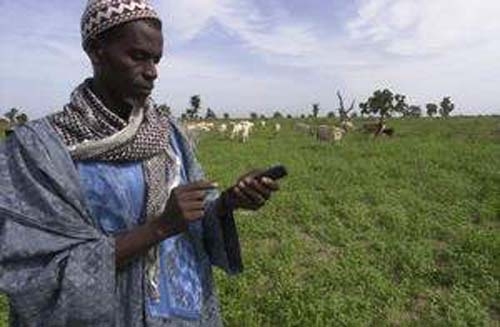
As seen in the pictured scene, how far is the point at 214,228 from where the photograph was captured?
234 cm

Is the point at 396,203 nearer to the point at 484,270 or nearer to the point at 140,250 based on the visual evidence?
the point at 484,270

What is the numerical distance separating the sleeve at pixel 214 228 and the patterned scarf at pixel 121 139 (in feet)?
0.52

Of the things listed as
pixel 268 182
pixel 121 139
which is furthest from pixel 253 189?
pixel 121 139

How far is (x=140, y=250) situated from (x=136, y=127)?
0.35m

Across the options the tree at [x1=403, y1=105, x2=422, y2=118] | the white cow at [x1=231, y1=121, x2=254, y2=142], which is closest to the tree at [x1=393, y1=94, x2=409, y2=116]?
→ the tree at [x1=403, y1=105, x2=422, y2=118]

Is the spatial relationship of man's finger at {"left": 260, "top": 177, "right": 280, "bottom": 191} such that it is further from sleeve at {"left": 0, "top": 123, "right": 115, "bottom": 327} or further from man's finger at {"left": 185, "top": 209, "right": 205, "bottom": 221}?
sleeve at {"left": 0, "top": 123, "right": 115, "bottom": 327}

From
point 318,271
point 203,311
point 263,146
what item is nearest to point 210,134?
point 263,146

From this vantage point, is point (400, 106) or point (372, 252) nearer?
point (372, 252)

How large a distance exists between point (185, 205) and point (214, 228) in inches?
15.9

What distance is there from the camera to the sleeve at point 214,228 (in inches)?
92.1

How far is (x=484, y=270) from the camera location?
697 centimetres

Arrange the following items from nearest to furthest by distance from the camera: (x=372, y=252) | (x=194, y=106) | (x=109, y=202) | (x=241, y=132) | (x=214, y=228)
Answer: (x=109, y=202)
(x=214, y=228)
(x=372, y=252)
(x=241, y=132)
(x=194, y=106)

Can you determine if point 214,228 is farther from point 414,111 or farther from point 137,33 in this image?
point 414,111

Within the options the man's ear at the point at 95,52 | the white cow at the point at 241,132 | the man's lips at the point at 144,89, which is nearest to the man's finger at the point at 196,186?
the man's lips at the point at 144,89
